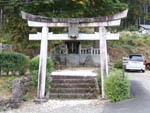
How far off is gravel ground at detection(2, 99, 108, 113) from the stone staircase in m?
0.51

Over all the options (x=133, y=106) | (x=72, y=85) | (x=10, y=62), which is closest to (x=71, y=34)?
(x=72, y=85)

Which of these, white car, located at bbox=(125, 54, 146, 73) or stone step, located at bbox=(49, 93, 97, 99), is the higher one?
white car, located at bbox=(125, 54, 146, 73)

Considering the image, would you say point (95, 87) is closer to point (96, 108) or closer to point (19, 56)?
point (96, 108)

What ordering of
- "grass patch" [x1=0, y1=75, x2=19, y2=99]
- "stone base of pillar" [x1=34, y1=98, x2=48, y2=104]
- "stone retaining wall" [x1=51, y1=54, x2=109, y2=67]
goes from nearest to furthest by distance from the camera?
"grass patch" [x1=0, y1=75, x2=19, y2=99] < "stone base of pillar" [x1=34, y1=98, x2=48, y2=104] < "stone retaining wall" [x1=51, y1=54, x2=109, y2=67]

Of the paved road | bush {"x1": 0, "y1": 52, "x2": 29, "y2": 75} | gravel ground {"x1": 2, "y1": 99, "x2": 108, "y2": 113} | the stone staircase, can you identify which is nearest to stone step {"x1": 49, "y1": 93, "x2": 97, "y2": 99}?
the stone staircase

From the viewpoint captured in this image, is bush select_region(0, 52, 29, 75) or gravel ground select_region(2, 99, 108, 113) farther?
bush select_region(0, 52, 29, 75)

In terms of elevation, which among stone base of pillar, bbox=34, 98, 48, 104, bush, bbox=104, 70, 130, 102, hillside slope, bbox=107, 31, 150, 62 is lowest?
stone base of pillar, bbox=34, 98, 48, 104

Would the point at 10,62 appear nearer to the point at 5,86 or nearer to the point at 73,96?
the point at 5,86

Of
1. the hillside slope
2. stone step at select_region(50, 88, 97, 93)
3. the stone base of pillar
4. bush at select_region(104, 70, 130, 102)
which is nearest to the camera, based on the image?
bush at select_region(104, 70, 130, 102)

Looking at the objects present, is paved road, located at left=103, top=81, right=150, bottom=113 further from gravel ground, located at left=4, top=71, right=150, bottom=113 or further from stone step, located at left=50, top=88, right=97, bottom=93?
stone step, located at left=50, top=88, right=97, bottom=93

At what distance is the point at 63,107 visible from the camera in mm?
7227

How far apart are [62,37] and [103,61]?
192cm

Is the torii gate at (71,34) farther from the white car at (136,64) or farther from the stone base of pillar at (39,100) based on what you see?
the white car at (136,64)

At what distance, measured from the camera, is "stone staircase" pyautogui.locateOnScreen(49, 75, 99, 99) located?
27.9 ft
